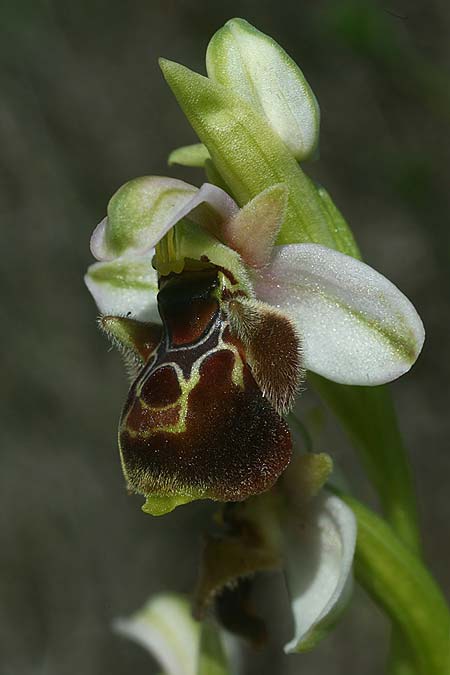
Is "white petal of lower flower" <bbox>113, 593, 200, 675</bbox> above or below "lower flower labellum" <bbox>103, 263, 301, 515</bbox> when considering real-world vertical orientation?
below

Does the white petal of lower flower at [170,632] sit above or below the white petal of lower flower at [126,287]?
below

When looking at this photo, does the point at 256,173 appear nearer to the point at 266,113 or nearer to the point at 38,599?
the point at 266,113

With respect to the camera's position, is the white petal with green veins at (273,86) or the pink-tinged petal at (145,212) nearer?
the pink-tinged petal at (145,212)

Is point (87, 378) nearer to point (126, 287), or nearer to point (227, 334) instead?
point (126, 287)

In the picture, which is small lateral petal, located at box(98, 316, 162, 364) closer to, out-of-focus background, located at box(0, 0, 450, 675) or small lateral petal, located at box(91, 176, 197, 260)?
small lateral petal, located at box(91, 176, 197, 260)

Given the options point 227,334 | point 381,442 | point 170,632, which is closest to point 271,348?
point 227,334

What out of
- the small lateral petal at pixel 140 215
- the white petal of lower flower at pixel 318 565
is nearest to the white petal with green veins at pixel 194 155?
the small lateral petal at pixel 140 215

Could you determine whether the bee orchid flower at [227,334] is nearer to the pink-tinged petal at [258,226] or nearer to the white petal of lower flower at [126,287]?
the pink-tinged petal at [258,226]

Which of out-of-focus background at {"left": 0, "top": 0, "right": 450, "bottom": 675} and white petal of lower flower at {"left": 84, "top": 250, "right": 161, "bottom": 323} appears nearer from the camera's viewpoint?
white petal of lower flower at {"left": 84, "top": 250, "right": 161, "bottom": 323}

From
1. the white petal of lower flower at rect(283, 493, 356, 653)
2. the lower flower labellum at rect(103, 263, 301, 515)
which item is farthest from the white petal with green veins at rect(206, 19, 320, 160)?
the white petal of lower flower at rect(283, 493, 356, 653)
